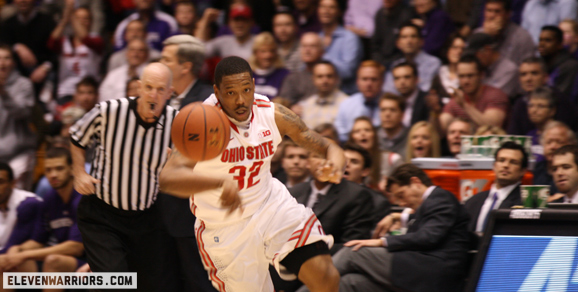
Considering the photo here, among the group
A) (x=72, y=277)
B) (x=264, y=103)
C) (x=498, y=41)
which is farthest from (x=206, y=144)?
(x=498, y=41)

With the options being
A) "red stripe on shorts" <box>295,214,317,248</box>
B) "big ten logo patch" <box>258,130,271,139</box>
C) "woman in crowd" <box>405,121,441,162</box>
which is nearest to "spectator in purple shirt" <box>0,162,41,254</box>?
"big ten logo patch" <box>258,130,271,139</box>

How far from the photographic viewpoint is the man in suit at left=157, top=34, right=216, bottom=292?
4.65 meters

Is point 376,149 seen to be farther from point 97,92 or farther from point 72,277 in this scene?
point 97,92

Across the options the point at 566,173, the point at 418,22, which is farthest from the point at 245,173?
the point at 418,22

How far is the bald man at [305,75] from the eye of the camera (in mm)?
7758

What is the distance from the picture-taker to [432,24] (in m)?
8.20

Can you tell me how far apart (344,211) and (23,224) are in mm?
2960

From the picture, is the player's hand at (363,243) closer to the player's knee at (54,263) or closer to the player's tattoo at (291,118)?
the player's tattoo at (291,118)

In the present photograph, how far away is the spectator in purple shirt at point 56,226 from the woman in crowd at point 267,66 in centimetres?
253

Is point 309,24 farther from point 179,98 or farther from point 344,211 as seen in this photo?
point 179,98

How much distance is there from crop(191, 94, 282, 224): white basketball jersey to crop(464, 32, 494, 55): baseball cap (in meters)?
4.01

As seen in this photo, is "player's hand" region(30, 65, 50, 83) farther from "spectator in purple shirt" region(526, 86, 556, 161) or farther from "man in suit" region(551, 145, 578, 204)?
"man in suit" region(551, 145, 578, 204)

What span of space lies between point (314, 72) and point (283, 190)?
3525mm

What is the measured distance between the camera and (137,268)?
4699 millimetres
